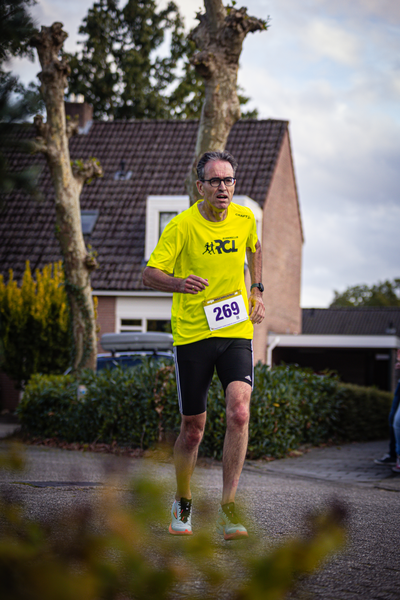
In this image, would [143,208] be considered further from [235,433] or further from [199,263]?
[235,433]

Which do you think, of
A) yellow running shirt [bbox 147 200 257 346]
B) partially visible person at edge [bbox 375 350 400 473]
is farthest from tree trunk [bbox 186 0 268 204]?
yellow running shirt [bbox 147 200 257 346]

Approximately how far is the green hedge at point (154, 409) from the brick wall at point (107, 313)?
9974mm

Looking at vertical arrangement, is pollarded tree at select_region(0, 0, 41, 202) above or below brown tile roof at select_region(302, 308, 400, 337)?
below

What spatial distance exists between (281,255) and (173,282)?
2268cm

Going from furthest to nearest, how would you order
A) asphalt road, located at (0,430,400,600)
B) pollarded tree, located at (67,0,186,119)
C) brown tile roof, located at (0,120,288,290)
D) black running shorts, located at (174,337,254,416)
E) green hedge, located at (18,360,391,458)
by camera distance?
1. pollarded tree, located at (67,0,186,119)
2. brown tile roof, located at (0,120,288,290)
3. green hedge, located at (18,360,391,458)
4. black running shorts, located at (174,337,254,416)
5. asphalt road, located at (0,430,400,600)

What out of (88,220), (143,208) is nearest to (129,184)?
(143,208)

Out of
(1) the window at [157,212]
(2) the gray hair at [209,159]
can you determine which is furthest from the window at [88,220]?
(2) the gray hair at [209,159]

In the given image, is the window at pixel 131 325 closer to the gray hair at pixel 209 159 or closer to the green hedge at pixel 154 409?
the green hedge at pixel 154 409

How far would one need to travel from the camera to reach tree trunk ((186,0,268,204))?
992cm

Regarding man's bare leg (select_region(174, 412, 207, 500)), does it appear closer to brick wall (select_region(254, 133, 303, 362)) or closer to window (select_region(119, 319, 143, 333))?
window (select_region(119, 319, 143, 333))

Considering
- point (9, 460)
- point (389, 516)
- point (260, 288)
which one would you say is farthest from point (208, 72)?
point (9, 460)

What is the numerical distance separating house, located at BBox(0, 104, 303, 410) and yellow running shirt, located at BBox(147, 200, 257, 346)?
664 inches

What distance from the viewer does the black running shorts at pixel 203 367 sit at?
4.01m

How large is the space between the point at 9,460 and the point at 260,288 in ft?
10.6
